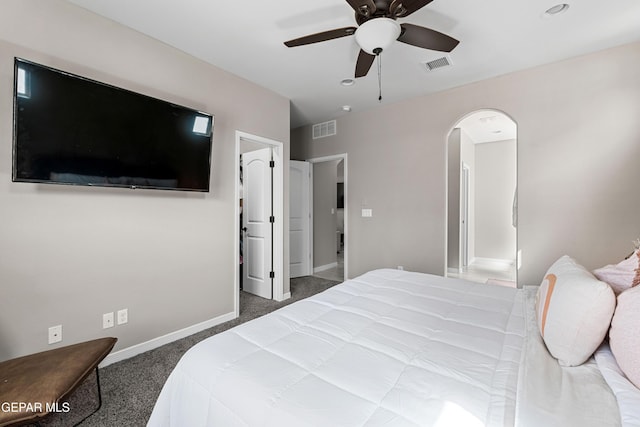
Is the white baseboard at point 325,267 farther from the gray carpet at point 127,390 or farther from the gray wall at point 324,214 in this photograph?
the gray carpet at point 127,390

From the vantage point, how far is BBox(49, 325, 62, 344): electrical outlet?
1.88 m

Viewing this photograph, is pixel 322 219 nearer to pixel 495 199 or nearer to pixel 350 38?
pixel 350 38

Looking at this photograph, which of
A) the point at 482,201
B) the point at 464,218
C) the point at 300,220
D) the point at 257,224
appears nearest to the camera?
the point at 257,224

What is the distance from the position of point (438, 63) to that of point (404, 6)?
4.75ft

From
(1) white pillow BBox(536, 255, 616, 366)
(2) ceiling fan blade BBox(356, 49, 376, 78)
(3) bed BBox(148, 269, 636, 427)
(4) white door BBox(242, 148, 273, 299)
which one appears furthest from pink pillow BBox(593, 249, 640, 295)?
(4) white door BBox(242, 148, 273, 299)

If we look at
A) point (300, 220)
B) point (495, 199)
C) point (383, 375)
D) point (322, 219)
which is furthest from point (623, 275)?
point (495, 199)

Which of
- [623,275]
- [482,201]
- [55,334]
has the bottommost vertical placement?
[55,334]

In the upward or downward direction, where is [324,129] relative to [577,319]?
upward

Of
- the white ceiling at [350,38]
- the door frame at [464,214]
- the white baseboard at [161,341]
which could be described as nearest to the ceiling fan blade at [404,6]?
the white ceiling at [350,38]

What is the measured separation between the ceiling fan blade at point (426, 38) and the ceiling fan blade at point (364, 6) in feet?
0.77

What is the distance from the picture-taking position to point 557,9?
2041 mm

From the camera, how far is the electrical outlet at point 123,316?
86.3 inches

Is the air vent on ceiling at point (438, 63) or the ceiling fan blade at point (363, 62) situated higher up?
the air vent on ceiling at point (438, 63)

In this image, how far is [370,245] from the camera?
164 inches
